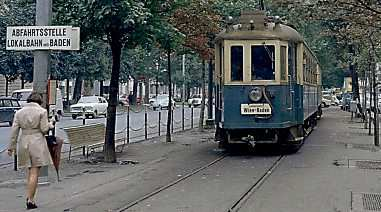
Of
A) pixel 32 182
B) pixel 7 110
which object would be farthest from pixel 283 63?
pixel 7 110

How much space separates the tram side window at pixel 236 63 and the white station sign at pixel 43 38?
5853 mm

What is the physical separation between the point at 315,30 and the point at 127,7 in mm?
28279

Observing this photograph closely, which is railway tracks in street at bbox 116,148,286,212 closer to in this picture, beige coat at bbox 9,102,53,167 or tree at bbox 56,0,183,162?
beige coat at bbox 9,102,53,167

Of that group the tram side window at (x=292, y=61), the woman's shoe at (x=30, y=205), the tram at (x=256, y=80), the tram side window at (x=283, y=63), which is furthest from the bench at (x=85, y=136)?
the woman's shoe at (x=30, y=205)

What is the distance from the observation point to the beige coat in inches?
434

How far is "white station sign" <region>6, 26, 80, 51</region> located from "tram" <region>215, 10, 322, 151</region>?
583 cm

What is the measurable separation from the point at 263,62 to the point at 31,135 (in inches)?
356

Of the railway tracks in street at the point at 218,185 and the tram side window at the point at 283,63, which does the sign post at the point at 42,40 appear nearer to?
the railway tracks in street at the point at 218,185

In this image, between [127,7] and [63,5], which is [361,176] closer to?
[127,7]

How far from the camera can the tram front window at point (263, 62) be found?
18797 millimetres

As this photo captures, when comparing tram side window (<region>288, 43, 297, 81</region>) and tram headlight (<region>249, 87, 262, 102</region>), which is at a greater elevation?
tram side window (<region>288, 43, 297, 81</region>)

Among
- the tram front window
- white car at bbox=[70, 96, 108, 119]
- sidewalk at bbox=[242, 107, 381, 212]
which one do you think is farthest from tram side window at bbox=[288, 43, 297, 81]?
white car at bbox=[70, 96, 108, 119]

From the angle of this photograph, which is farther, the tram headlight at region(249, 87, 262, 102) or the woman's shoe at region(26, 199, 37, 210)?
the tram headlight at region(249, 87, 262, 102)

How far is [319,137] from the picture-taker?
2730cm
